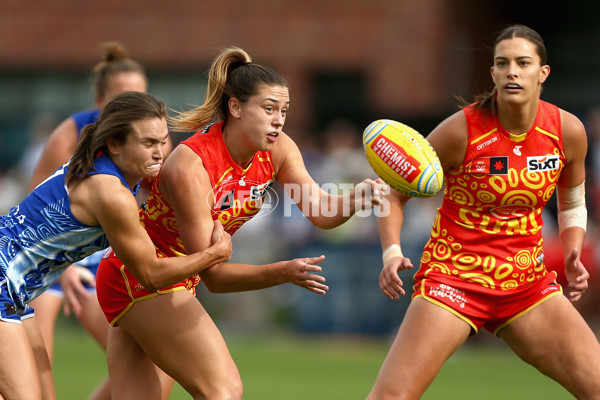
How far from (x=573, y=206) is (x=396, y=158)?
1.29 metres

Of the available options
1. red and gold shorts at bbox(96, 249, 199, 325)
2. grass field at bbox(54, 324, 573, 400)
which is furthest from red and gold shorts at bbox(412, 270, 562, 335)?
grass field at bbox(54, 324, 573, 400)

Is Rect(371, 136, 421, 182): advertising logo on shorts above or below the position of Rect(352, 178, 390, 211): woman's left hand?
above

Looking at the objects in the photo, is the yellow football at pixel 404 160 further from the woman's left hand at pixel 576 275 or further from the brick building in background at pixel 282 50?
the brick building in background at pixel 282 50

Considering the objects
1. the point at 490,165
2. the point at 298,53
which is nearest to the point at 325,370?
the point at 490,165

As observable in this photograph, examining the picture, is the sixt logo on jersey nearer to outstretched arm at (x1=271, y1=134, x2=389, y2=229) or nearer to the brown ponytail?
outstretched arm at (x1=271, y1=134, x2=389, y2=229)

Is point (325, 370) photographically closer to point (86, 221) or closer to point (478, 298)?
point (478, 298)

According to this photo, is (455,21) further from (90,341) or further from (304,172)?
(304,172)

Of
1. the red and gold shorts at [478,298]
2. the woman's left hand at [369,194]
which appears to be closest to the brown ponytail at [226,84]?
the woman's left hand at [369,194]

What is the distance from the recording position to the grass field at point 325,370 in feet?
28.8

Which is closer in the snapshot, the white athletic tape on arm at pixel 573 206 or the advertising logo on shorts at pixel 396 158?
the advertising logo on shorts at pixel 396 158

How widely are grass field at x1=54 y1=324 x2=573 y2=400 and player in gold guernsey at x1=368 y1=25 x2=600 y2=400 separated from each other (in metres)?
3.51

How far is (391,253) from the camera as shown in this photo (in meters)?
5.21

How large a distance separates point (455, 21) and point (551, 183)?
12146mm

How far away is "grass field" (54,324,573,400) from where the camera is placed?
8.78m
